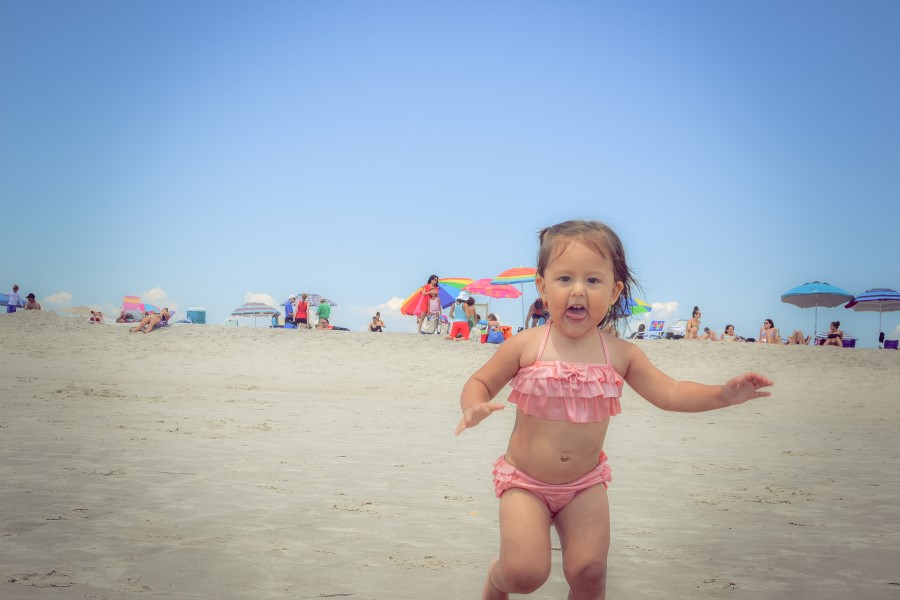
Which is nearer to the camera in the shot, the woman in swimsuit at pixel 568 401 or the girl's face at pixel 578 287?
the woman in swimsuit at pixel 568 401

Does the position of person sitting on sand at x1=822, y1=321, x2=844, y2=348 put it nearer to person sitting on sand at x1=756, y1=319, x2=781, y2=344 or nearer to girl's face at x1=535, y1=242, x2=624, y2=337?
person sitting on sand at x1=756, y1=319, x2=781, y2=344

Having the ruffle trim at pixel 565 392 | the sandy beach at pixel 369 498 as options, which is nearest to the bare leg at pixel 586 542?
the ruffle trim at pixel 565 392

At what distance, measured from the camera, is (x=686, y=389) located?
2846 mm

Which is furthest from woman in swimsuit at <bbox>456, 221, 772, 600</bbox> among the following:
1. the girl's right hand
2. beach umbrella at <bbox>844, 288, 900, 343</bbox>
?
beach umbrella at <bbox>844, 288, 900, 343</bbox>

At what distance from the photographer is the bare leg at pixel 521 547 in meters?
2.55

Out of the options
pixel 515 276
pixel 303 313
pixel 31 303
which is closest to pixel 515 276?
pixel 515 276

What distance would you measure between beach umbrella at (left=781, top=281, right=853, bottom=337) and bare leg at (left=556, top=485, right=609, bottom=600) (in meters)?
21.9

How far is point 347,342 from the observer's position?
61.2ft

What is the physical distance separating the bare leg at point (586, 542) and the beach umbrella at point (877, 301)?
77.0 feet

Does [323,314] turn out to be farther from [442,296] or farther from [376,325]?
[442,296]

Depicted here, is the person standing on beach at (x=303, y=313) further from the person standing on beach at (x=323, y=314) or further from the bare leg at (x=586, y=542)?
the bare leg at (x=586, y=542)

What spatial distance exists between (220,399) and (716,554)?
8.74 meters

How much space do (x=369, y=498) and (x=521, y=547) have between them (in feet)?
8.43

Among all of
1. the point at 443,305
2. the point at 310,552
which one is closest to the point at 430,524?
the point at 310,552
